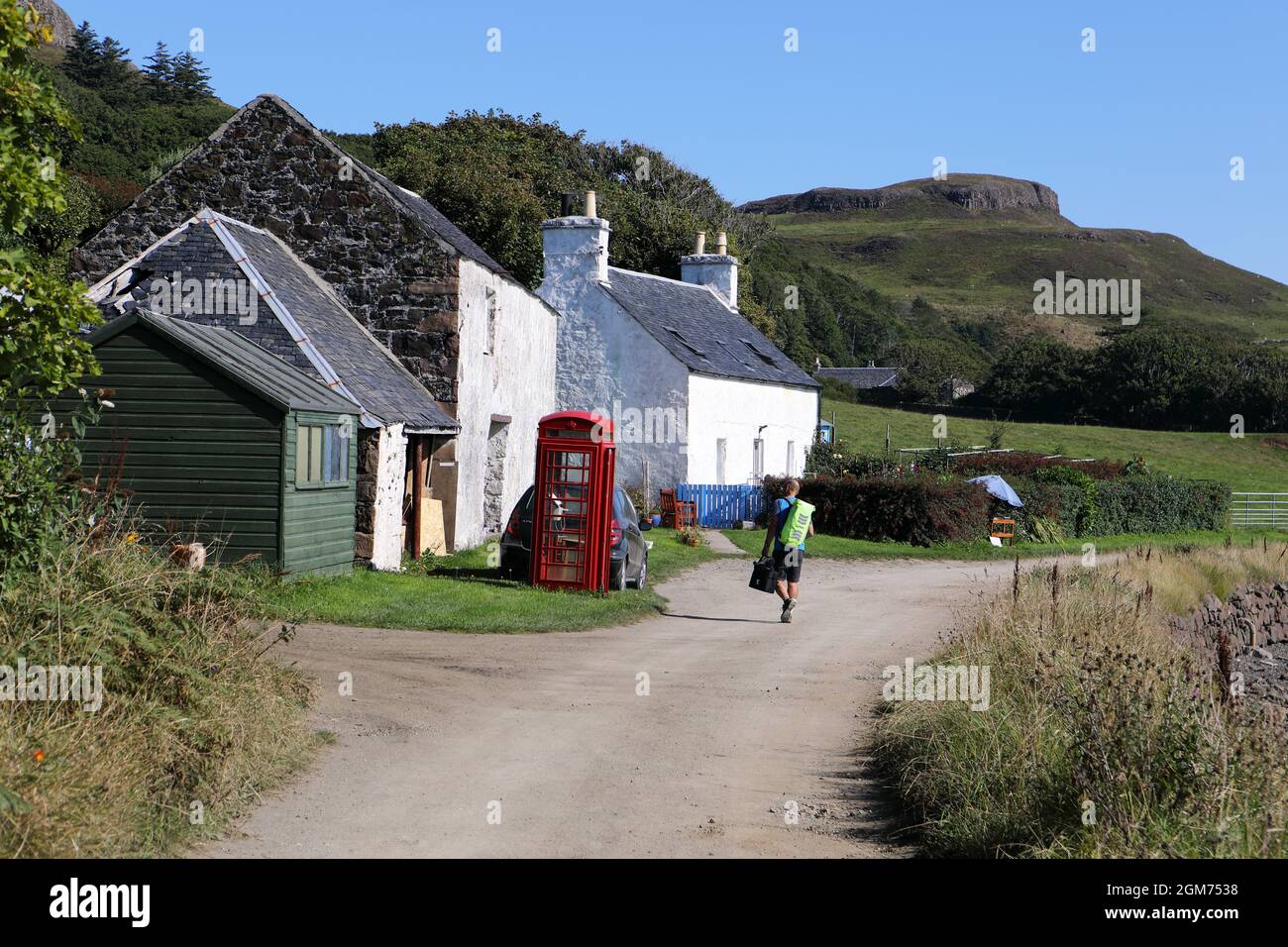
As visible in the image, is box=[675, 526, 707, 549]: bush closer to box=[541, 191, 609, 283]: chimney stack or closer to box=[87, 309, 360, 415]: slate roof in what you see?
box=[541, 191, 609, 283]: chimney stack

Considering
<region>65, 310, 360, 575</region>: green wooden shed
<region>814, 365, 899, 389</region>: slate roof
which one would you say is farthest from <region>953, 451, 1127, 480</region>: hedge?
<region>814, 365, 899, 389</region>: slate roof

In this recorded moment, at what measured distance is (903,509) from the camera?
34.1m

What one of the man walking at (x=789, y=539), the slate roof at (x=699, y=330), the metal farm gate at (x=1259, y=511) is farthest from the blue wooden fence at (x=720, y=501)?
the metal farm gate at (x=1259, y=511)

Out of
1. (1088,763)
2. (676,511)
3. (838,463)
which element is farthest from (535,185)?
(1088,763)

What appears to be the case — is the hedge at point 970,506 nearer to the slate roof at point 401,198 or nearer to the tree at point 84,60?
the slate roof at point 401,198

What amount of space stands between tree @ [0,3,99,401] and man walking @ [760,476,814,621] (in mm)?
11656

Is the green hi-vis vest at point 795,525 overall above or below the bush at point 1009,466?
below

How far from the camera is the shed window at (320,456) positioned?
1773 centimetres

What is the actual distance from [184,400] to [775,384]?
26.8 metres

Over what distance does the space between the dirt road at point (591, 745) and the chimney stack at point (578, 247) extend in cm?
2005

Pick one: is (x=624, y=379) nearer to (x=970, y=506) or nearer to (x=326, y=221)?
(x=970, y=506)

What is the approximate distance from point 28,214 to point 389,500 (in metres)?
12.8

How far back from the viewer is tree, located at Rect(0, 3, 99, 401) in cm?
809

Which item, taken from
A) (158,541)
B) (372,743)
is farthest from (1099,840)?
(158,541)
